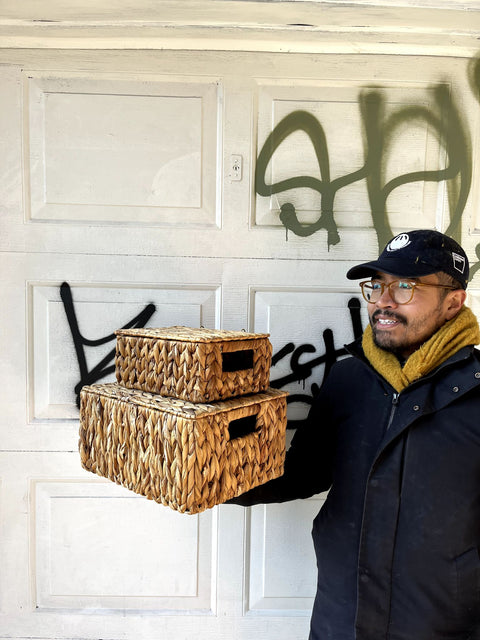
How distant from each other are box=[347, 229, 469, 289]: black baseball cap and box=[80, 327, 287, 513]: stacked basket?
0.41 m

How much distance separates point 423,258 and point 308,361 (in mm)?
586

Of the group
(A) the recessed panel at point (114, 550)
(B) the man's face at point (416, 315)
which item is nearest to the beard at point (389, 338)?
(B) the man's face at point (416, 315)

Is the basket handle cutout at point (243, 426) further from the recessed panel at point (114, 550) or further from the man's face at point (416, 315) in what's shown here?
the recessed panel at point (114, 550)

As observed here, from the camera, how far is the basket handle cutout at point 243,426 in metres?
1.11

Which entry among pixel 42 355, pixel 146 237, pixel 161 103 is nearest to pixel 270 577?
pixel 42 355

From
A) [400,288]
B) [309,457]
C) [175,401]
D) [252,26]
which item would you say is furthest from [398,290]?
[252,26]

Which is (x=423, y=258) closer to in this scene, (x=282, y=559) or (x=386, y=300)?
(x=386, y=300)

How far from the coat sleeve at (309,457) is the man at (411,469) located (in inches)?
3.0

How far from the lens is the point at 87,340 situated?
154cm

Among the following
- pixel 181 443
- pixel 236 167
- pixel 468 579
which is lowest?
pixel 468 579

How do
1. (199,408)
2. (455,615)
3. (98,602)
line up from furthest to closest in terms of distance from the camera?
1. (98,602)
2. (455,615)
3. (199,408)

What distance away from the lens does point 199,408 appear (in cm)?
95

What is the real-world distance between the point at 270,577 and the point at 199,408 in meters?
1.06

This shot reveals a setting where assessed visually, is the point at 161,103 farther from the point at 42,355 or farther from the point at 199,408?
the point at 199,408
